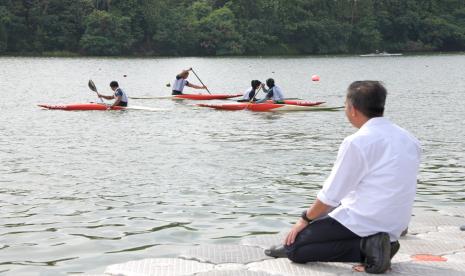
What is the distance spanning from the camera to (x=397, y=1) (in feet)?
417

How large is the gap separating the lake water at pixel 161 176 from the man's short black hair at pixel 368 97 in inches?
121

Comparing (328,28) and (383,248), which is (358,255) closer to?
(383,248)

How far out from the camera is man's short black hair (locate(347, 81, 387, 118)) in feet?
20.3

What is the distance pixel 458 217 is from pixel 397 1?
406ft

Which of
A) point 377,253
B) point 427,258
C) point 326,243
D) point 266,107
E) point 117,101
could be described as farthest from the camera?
point 117,101

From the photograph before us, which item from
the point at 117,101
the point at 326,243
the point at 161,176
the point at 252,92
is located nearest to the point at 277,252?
the point at 326,243

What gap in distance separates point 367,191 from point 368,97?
83cm

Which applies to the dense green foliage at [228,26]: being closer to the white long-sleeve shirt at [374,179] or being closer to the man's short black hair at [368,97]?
the man's short black hair at [368,97]

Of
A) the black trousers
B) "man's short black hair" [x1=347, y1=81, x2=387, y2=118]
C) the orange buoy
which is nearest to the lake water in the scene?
the black trousers

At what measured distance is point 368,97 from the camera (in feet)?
20.5

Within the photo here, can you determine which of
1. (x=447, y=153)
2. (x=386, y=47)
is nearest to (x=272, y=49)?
(x=386, y=47)

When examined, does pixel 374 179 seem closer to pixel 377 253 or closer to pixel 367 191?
pixel 367 191

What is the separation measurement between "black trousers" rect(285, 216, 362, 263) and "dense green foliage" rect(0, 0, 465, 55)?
97.1 m

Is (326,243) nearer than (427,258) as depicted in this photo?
Yes
